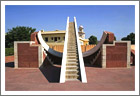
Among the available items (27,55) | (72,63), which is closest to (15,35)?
(27,55)

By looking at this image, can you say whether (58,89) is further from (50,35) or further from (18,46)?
(50,35)

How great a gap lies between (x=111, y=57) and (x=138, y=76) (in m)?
3.58

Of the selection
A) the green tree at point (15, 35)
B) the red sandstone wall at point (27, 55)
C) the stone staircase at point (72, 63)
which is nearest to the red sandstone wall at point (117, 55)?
the stone staircase at point (72, 63)

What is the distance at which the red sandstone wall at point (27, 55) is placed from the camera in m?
8.36

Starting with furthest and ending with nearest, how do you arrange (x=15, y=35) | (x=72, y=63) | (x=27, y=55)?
(x=15, y=35) < (x=27, y=55) < (x=72, y=63)

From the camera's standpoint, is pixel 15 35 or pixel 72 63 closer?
pixel 72 63

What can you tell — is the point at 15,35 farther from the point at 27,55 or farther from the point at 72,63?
the point at 72,63

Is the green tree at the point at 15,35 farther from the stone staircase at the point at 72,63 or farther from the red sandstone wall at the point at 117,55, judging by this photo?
the red sandstone wall at the point at 117,55

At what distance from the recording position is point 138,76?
15.3ft

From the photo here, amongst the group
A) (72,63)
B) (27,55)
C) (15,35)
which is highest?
(15,35)

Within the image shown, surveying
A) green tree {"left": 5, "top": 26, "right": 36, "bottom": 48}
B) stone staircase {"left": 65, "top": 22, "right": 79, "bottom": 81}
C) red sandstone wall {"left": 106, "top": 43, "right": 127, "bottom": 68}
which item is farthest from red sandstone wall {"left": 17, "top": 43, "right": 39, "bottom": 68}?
green tree {"left": 5, "top": 26, "right": 36, "bottom": 48}

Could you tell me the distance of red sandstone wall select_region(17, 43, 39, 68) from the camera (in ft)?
27.4

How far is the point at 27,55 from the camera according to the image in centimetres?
837

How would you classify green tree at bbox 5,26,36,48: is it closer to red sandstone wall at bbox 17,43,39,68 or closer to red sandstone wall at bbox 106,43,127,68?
red sandstone wall at bbox 17,43,39,68
